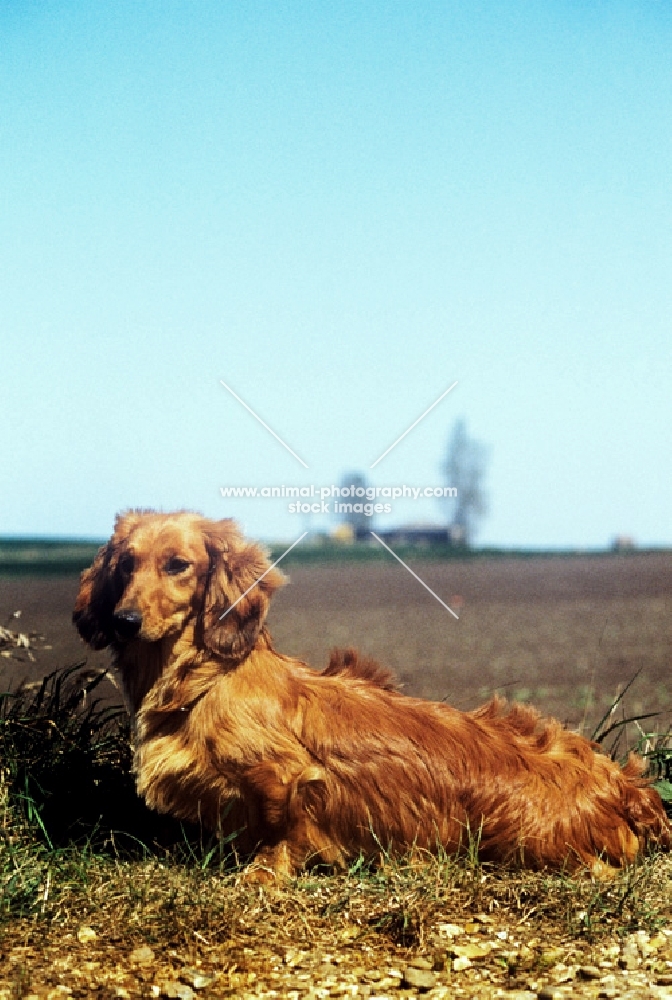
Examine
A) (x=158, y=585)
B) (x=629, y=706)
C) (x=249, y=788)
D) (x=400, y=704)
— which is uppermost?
(x=158, y=585)

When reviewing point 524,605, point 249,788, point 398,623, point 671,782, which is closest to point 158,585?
point 249,788

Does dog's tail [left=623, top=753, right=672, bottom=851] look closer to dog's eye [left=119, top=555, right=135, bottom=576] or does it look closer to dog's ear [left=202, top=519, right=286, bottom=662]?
dog's ear [left=202, top=519, right=286, bottom=662]

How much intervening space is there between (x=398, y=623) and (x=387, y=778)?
16985mm

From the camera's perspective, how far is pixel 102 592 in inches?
206

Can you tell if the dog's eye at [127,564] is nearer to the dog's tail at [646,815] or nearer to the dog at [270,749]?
the dog at [270,749]

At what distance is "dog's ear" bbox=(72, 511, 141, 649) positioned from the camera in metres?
5.16

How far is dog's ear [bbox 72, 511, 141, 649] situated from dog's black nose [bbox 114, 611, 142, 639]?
181 mm

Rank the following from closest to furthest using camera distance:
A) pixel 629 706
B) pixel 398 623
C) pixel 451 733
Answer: pixel 451 733
pixel 629 706
pixel 398 623

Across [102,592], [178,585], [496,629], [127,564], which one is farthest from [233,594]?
[496,629]

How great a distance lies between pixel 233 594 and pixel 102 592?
63 centimetres

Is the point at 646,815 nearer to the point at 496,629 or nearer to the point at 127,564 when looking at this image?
the point at 127,564

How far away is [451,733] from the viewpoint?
534 cm

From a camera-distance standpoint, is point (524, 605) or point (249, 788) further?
point (524, 605)

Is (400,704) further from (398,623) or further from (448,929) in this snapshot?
(398,623)
